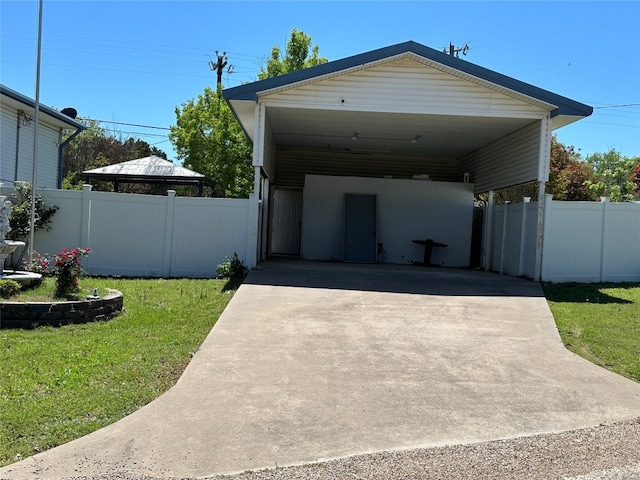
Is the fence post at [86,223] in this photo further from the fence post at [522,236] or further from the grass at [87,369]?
the fence post at [522,236]

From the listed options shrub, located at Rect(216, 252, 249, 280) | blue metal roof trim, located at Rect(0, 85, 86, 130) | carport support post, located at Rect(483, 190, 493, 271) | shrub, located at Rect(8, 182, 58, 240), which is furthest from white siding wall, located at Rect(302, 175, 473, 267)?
shrub, located at Rect(8, 182, 58, 240)

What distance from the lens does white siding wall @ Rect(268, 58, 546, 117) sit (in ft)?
42.4

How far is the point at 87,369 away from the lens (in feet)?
18.6

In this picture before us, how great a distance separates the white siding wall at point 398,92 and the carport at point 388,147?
0.02 metres

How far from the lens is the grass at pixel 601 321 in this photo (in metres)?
7.25

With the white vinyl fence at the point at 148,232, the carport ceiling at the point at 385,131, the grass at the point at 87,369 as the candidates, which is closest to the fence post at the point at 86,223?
the white vinyl fence at the point at 148,232

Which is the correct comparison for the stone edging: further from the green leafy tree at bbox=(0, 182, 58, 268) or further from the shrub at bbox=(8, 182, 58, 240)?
the shrub at bbox=(8, 182, 58, 240)

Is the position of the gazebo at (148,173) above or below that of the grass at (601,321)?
above

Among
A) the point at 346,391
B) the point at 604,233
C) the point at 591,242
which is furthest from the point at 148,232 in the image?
the point at 604,233

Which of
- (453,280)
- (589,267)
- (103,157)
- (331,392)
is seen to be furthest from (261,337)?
(103,157)

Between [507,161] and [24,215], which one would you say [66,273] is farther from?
[507,161]

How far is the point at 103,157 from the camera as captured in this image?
39.1m

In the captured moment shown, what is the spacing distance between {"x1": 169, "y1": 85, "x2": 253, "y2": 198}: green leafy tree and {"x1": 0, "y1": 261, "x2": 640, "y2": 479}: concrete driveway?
1969 centimetres

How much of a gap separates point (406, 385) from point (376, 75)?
29.0ft
